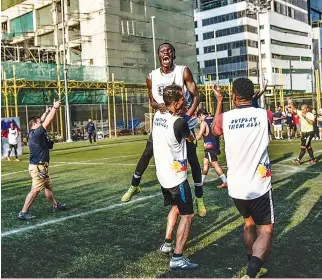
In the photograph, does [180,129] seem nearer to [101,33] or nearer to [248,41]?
[101,33]

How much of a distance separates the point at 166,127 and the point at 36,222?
339 centimetres

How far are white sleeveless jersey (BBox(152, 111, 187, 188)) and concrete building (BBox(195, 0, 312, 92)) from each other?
80923 mm

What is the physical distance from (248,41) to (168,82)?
84257mm

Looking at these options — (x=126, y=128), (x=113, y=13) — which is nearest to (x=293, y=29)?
(x=113, y=13)

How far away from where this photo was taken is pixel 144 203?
8445mm

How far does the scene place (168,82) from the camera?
598cm

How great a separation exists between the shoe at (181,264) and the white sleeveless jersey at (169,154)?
0.80 meters

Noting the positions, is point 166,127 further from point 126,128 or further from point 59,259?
point 126,128

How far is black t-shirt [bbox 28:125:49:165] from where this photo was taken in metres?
8.00

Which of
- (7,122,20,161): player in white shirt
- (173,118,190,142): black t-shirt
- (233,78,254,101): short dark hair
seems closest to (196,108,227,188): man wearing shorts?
(173,118,190,142): black t-shirt

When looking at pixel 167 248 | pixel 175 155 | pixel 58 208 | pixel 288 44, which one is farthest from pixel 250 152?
pixel 288 44

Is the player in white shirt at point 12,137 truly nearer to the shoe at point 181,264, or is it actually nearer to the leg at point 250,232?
the shoe at point 181,264

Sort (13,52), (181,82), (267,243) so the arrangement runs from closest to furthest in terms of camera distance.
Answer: (267,243) < (181,82) < (13,52)

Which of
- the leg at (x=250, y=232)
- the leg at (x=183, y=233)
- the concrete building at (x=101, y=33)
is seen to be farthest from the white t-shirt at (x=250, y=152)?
the concrete building at (x=101, y=33)
